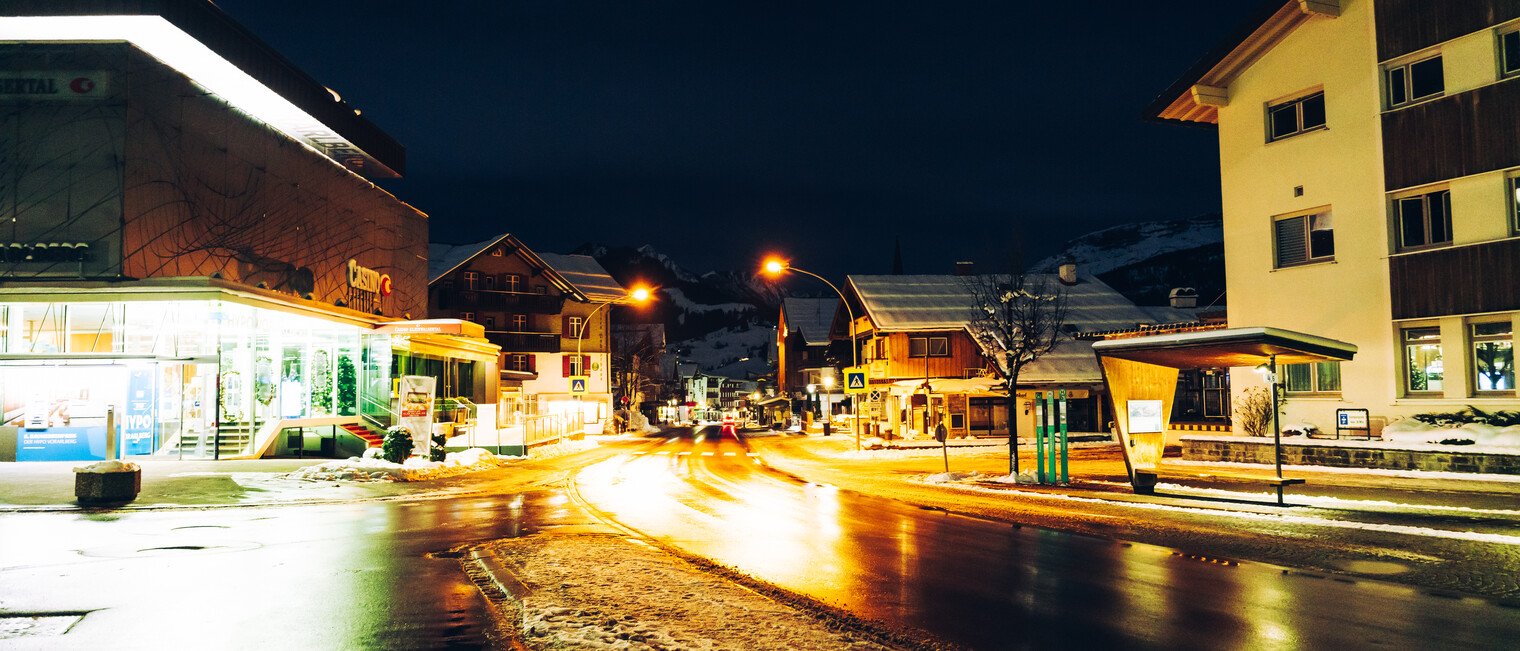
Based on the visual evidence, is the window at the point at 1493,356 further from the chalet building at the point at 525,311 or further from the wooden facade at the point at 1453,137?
the chalet building at the point at 525,311

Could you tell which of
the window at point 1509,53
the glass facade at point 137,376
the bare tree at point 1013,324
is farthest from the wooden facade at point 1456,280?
the glass facade at point 137,376

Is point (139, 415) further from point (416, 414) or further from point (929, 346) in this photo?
point (929, 346)

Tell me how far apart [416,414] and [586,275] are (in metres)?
52.0

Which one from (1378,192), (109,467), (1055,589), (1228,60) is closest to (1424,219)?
(1378,192)

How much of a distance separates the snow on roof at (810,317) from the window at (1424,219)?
5275cm

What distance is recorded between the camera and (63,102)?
2189 centimetres

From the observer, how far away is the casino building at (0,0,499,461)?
21.2m

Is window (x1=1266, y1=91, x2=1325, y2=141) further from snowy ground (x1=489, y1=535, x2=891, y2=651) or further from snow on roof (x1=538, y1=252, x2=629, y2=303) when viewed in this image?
snow on roof (x1=538, y1=252, x2=629, y2=303)

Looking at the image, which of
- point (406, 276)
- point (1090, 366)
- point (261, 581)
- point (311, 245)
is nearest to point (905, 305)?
point (1090, 366)

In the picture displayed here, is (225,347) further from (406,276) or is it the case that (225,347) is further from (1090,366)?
(1090,366)

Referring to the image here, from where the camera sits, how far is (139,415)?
72.8 ft

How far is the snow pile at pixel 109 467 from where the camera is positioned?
14.6 metres

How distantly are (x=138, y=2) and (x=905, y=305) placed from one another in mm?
34326

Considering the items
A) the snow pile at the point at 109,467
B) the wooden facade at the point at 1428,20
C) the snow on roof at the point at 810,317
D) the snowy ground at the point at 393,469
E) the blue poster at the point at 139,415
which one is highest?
the wooden facade at the point at 1428,20
